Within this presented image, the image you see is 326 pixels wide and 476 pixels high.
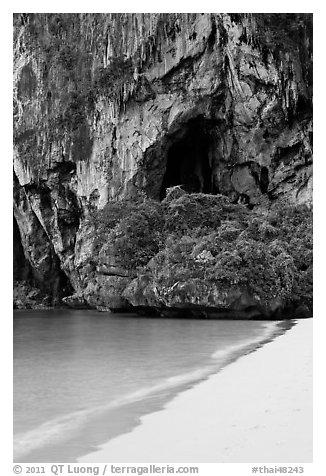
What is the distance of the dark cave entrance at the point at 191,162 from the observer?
63.7 ft

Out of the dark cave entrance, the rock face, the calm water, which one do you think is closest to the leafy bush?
the rock face

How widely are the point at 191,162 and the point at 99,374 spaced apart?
563 inches

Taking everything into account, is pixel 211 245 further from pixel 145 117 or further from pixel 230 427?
pixel 230 427

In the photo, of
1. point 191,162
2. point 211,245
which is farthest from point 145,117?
point 211,245

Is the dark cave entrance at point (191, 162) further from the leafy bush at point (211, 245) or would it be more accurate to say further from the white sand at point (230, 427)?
the white sand at point (230, 427)

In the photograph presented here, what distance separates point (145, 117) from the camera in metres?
19.1

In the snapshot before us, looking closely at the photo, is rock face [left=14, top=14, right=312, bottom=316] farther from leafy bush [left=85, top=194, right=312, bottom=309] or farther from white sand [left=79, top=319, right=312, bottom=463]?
white sand [left=79, top=319, right=312, bottom=463]

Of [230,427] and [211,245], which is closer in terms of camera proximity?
[230,427]

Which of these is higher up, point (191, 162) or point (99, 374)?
point (191, 162)

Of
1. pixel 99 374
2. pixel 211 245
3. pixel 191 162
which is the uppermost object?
pixel 191 162

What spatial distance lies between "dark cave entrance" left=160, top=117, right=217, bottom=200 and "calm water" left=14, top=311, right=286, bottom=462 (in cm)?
881

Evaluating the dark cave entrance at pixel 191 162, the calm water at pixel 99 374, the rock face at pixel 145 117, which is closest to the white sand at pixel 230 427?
the calm water at pixel 99 374

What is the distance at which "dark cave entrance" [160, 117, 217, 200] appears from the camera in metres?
19.4
